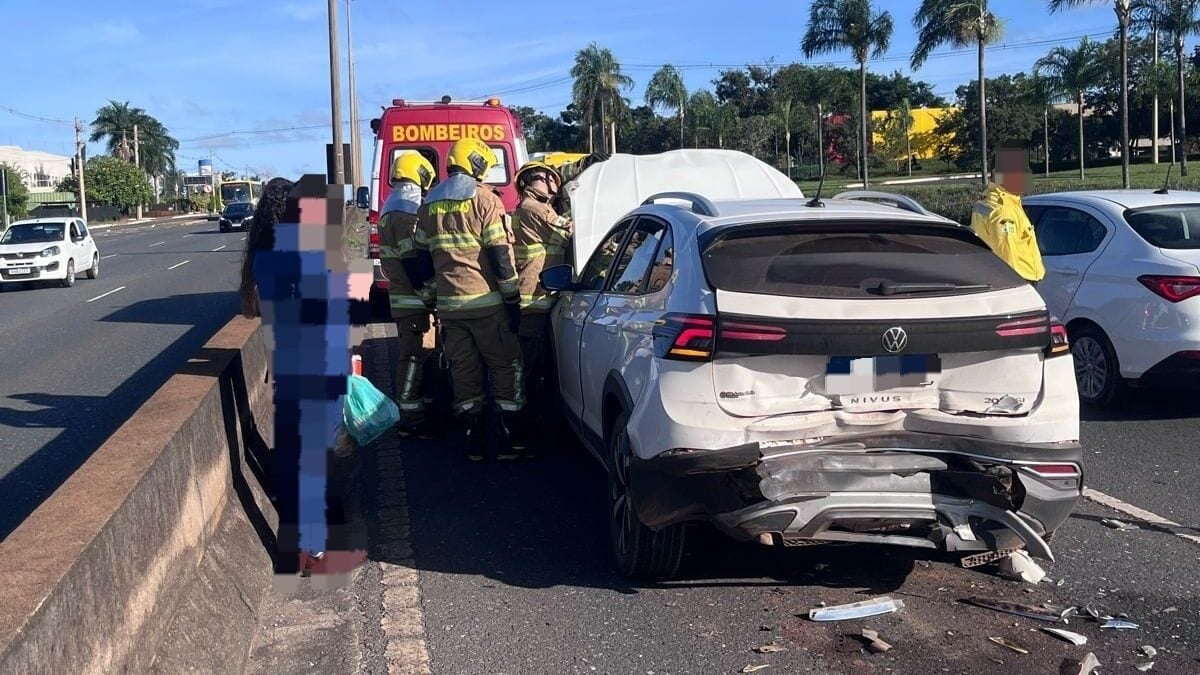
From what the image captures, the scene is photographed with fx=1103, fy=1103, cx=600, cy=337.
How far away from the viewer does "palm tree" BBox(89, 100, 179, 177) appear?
11050cm

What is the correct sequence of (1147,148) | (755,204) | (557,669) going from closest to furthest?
(557,669) < (755,204) < (1147,148)

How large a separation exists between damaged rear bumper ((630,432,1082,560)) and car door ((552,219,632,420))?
169 cm

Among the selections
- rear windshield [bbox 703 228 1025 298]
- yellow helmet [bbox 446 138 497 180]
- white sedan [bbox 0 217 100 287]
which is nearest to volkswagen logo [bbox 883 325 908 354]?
rear windshield [bbox 703 228 1025 298]

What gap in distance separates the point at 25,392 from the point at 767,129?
57995 mm

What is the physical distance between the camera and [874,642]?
4.18 meters

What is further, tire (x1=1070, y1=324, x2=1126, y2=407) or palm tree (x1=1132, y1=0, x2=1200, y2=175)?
palm tree (x1=1132, y1=0, x2=1200, y2=175)

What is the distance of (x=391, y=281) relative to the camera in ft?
24.1

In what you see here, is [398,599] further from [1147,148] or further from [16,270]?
[1147,148]

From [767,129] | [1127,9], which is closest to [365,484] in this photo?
[1127,9]

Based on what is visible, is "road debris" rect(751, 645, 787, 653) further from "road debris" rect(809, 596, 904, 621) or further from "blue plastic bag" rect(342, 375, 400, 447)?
"blue plastic bag" rect(342, 375, 400, 447)

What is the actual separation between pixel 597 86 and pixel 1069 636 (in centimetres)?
6519

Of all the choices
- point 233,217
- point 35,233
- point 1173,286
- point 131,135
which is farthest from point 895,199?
point 131,135

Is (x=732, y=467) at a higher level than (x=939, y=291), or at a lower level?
lower

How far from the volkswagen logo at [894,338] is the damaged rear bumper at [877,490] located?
364 millimetres
